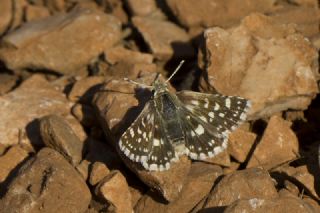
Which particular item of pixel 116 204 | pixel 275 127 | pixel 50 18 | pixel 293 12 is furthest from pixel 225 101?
pixel 50 18

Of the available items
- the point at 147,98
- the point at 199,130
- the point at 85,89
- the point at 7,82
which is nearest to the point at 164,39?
the point at 85,89

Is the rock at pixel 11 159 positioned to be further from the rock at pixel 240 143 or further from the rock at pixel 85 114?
the rock at pixel 240 143

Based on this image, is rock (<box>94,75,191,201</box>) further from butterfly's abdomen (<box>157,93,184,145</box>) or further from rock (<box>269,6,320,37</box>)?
rock (<box>269,6,320,37</box>)

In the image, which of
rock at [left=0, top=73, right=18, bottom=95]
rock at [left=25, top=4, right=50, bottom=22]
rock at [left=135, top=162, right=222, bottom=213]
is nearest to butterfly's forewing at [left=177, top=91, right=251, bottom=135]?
rock at [left=135, top=162, right=222, bottom=213]

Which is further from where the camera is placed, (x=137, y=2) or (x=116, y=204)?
(x=137, y=2)

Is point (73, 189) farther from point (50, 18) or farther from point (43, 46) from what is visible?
point (50, 18)

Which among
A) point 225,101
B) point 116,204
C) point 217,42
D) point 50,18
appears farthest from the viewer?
point 50,18

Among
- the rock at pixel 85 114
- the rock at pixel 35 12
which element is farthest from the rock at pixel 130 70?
the rock at pixel 35 12
